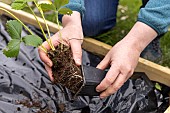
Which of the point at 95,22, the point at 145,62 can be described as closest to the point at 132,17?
the point at 95,22

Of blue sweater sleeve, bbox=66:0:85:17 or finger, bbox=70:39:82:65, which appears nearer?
finger, bbox=70:39:82:65

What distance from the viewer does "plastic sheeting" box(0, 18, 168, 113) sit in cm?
132

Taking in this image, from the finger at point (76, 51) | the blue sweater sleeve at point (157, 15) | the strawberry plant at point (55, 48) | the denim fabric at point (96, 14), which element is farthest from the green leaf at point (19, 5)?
the denim fabric at point (96, 14)

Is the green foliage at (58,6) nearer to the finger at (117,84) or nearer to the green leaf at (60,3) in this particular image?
the green leaf at (60,3)

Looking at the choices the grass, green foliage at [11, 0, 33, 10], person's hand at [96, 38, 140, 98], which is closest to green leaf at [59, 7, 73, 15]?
green foliage at [11, 0, 33, 10]

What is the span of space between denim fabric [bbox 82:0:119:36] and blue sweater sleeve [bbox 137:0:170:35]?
38 centimetres

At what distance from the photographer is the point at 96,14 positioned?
166cm

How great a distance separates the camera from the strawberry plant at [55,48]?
3.56 ft

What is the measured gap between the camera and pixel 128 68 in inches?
46.1

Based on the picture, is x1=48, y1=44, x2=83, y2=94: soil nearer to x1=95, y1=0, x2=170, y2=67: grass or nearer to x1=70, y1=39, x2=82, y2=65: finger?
x1=70, y1=39, x2=82, y2=65: finger

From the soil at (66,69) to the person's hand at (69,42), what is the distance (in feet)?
0.06

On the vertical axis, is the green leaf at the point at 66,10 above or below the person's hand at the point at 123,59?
above

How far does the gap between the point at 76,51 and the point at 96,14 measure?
50cm

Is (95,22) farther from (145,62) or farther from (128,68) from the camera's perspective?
(128,68)
